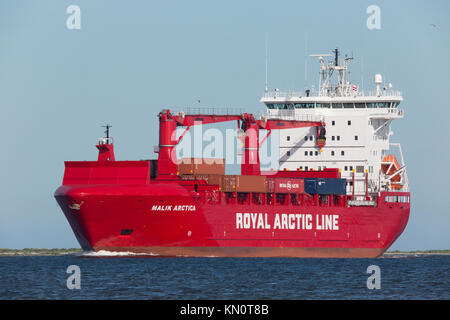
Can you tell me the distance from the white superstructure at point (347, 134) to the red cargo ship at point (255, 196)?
96mm

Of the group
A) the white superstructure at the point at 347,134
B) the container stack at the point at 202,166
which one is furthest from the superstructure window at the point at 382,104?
the container stack at the point at 202,166

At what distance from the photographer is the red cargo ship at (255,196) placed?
52.2m

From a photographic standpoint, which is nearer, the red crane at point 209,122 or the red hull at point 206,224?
the red hull at point 206,224

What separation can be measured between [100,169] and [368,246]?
20090mm

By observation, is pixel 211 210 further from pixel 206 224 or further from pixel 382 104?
pixel 382 104

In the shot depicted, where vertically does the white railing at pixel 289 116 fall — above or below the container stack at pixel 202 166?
above

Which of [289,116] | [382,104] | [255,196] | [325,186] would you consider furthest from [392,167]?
[255,196]

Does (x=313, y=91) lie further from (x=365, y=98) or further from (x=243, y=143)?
(x=243, y=143)

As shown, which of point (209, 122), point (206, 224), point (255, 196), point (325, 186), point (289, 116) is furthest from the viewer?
point (289, 116)

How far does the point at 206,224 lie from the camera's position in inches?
2147

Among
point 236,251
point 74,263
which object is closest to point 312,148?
point 236,251

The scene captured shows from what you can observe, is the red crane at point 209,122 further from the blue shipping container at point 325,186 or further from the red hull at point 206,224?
the blue shipping container at point 325,186

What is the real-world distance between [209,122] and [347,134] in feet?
40.8

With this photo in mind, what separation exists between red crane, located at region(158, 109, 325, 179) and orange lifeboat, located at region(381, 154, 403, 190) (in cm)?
618
